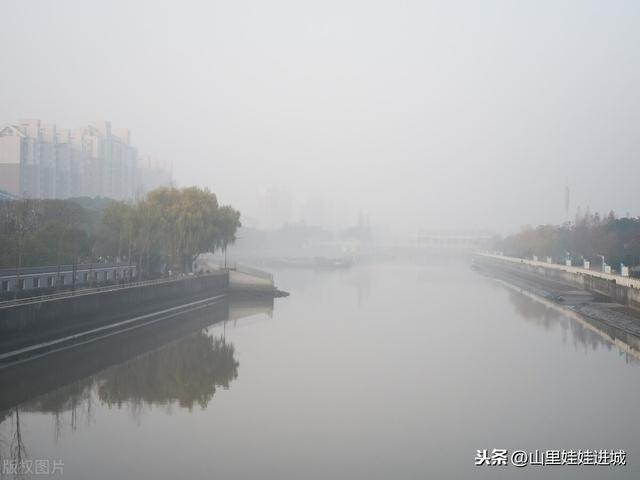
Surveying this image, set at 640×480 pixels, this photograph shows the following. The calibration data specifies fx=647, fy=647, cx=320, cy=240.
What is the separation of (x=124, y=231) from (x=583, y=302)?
1851 cm

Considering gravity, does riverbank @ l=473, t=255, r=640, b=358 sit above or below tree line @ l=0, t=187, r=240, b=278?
below

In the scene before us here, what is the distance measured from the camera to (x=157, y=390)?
11.6 m

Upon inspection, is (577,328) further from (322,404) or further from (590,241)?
(590,241)

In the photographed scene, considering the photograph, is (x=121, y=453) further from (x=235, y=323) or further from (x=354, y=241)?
(x=354, y=241)

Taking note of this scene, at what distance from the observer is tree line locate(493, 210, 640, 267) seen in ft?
113

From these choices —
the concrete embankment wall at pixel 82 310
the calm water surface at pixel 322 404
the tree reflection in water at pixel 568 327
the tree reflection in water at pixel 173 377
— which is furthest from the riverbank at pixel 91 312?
the tree reflection in water at pixel 568 327

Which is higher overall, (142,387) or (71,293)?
(71,293)

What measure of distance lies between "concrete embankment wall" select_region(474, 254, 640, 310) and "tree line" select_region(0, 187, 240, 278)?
16.5m

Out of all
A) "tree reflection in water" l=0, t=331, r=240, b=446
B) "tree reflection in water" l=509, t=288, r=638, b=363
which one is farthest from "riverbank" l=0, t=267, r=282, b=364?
"tree reflection in water" l=509, t=288, r=638, b=363

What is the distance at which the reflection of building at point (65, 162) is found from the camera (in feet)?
132

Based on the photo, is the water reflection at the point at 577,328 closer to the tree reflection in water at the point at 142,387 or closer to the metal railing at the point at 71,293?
the tree reflection in water at the point at 142,387

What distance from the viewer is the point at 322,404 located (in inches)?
426

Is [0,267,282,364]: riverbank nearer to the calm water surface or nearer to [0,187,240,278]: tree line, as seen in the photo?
the calm water surface

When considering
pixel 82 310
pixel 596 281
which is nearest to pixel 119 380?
pixel 82 310
